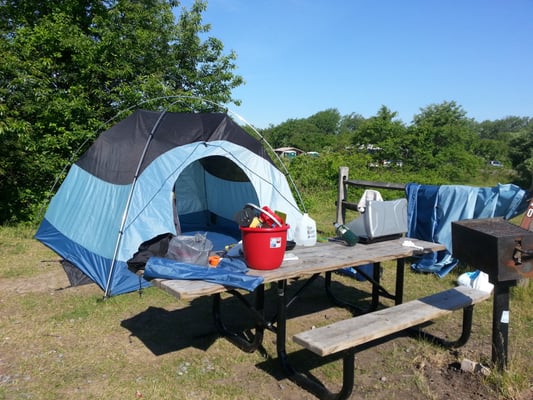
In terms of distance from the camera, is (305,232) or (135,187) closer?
(305,232)

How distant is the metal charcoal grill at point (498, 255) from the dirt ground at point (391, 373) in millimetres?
328

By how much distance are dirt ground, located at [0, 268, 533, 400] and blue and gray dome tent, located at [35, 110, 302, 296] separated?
1.19 metres

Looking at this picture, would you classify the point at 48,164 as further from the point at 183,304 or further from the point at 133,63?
the point at 183,304

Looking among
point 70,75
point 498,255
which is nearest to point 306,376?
point 498,255

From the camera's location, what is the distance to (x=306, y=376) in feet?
9.78

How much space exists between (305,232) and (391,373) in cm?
122

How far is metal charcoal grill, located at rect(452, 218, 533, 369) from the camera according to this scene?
252 cm

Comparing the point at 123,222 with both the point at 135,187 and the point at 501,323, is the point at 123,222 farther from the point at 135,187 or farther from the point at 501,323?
the point at 501,323

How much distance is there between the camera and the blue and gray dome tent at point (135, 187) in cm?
471

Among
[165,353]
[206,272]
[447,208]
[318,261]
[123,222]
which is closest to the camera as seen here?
[206,272]

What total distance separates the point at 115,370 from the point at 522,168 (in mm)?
23597

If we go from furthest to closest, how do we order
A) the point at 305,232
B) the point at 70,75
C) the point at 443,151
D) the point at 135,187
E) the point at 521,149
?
1. the point at 521,149
2. the point at 443,151
3. the point at 70,75
4. the point at 135,187
5. the point at 305,232

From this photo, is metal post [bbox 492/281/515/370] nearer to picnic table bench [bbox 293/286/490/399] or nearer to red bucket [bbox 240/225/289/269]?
picnic table bench [bbox 293/286/490/399]

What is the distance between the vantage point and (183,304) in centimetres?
440
